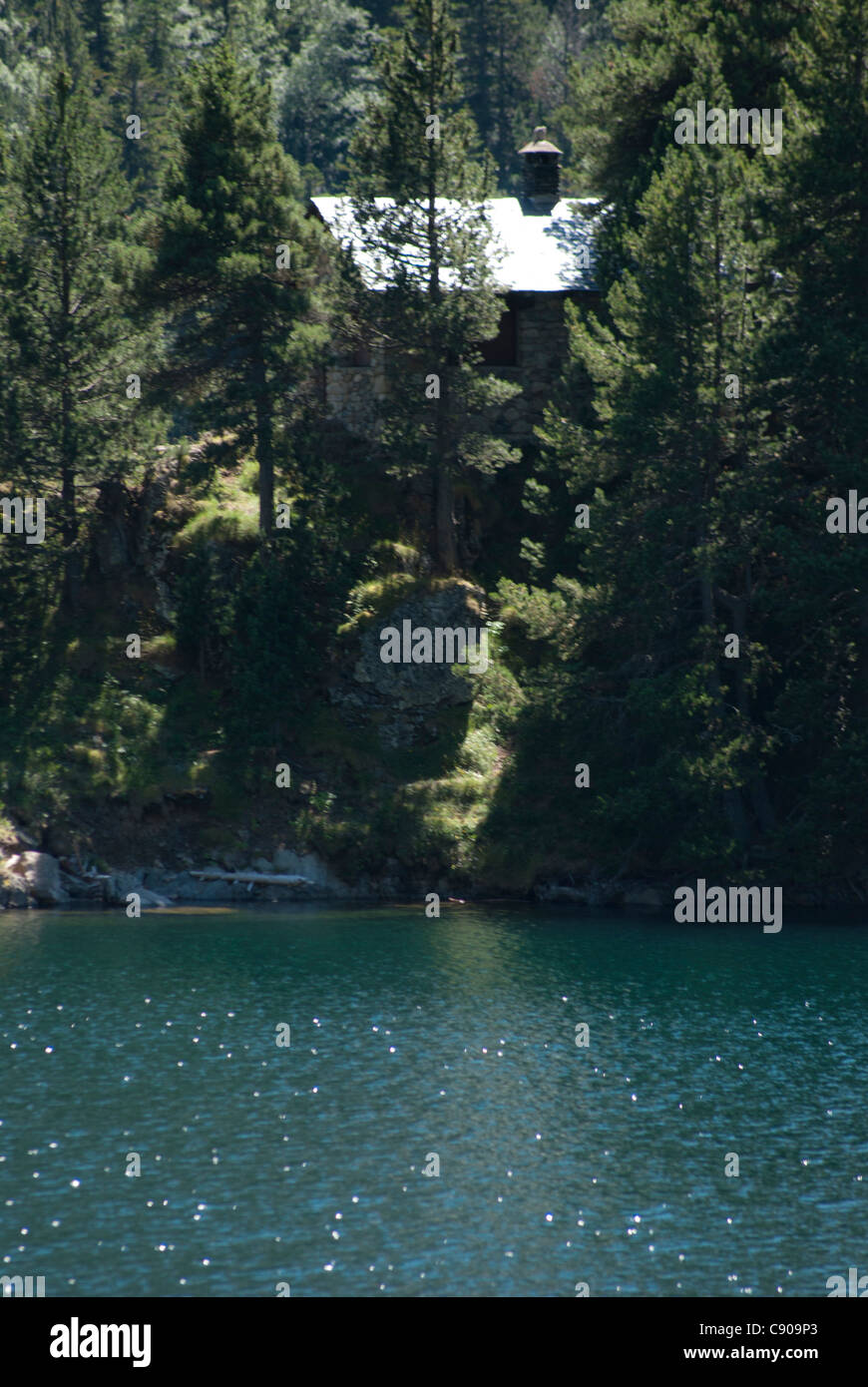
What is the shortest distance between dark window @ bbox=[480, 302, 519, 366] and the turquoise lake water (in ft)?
69.6

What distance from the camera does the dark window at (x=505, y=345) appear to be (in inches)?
1992

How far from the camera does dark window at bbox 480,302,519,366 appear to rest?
50.6m

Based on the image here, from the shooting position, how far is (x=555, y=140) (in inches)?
3465

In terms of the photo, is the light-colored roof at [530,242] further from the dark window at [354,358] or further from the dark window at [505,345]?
the dark window at [354,358]

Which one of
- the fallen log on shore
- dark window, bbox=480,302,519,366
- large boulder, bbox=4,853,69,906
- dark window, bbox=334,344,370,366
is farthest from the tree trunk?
large boulder, bbox=4,853,69,906

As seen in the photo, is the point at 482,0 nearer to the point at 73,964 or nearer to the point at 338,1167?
the point at 73,964

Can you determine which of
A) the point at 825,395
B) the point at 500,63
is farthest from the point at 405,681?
the point at 500,63

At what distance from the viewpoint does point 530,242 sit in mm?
52625

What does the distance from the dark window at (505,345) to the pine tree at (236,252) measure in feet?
23.5

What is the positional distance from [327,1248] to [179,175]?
35.4m

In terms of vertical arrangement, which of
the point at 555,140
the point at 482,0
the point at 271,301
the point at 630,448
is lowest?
the point at 630,448

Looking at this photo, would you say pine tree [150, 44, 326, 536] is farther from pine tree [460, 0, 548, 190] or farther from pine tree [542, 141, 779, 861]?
pine tree [460, 0, 548, 190]
